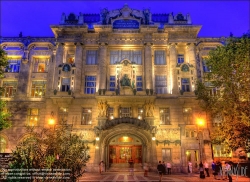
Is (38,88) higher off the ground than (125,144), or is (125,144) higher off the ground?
(38,88)

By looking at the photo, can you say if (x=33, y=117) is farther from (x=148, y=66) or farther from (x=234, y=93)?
(x=234, y=93)

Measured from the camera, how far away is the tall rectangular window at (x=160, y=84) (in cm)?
2922

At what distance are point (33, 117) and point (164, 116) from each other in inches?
759

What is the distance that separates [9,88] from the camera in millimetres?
30281

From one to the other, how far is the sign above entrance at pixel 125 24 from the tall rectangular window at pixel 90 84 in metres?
9.43

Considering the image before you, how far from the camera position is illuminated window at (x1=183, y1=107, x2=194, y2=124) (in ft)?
90.4

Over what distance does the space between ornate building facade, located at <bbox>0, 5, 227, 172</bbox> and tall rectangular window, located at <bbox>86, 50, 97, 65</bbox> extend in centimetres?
16

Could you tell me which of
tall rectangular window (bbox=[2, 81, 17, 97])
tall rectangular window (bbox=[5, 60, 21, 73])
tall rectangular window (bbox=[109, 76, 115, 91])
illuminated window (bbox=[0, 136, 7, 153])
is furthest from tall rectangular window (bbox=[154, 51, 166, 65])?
illuminated window (bbox=[0, 136, 7, 153])

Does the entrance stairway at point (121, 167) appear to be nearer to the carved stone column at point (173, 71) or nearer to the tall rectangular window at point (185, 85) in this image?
the carved stone column at point (173, 71)

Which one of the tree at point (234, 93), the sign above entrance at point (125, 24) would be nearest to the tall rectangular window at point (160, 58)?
the sign above entrance at point (125, 24)

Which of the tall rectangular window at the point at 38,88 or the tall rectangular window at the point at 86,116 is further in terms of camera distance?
the tall rectangular window at the point at 38,88

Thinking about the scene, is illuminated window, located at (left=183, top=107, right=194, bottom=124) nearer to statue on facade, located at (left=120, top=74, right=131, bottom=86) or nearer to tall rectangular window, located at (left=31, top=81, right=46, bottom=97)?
statue on facade, located at (left=120, top=74, right=131, bottom=86)

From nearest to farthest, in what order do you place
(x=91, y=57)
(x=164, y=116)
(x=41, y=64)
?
(x=164, y=116), (x=91, y=57), (x=41, y=64)

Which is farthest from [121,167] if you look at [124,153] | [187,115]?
[187,115]
